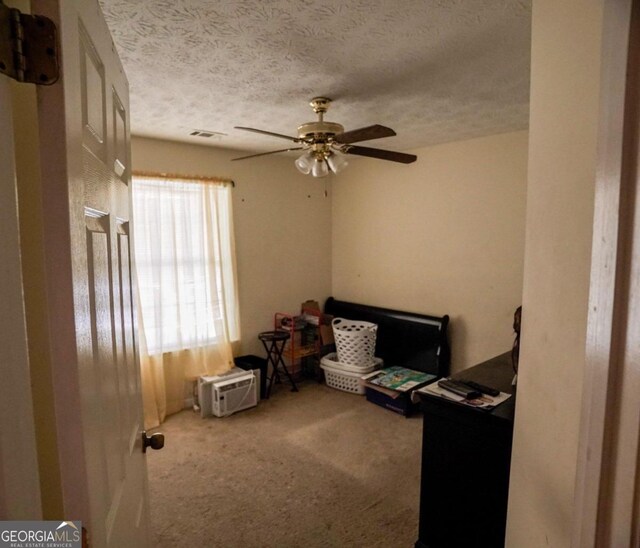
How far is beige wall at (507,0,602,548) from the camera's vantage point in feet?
2.99

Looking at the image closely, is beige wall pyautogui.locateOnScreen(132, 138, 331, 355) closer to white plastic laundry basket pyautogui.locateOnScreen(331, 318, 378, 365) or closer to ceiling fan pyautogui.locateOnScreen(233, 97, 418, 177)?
white plastic laundry basket pyautogui.locateOnScreen(331, 318, 378, 365)

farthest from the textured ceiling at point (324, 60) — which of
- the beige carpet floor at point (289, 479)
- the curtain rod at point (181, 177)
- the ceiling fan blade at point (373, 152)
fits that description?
the beige carpet floor at point (289, 479)

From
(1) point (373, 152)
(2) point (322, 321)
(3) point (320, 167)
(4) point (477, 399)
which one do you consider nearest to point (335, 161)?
(3) point (320, 167)

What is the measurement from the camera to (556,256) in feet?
3.31

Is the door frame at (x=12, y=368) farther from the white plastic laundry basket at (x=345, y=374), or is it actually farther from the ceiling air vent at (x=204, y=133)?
the white plastic laundry basket at (x=345, y=374)

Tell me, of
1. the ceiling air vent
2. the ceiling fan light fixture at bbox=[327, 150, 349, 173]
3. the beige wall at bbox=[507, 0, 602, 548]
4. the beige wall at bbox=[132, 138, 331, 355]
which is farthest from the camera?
the beige wall at bbox=[132, 138, 331, 355]

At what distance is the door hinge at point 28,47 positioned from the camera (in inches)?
19.5

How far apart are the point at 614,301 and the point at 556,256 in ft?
1.53

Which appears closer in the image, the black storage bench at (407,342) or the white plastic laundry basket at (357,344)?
the black storage bench at (407,342)

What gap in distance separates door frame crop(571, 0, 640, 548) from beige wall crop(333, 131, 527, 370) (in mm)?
2873

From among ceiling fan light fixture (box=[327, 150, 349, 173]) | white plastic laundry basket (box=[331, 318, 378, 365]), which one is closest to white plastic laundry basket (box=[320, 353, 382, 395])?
white plastic laundry basket (box=[331, 318, 378, 365])

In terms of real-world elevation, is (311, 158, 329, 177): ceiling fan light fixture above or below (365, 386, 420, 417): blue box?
above

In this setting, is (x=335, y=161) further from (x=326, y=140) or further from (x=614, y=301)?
(x=614, y=301)

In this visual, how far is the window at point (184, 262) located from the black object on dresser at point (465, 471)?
2547 mm
